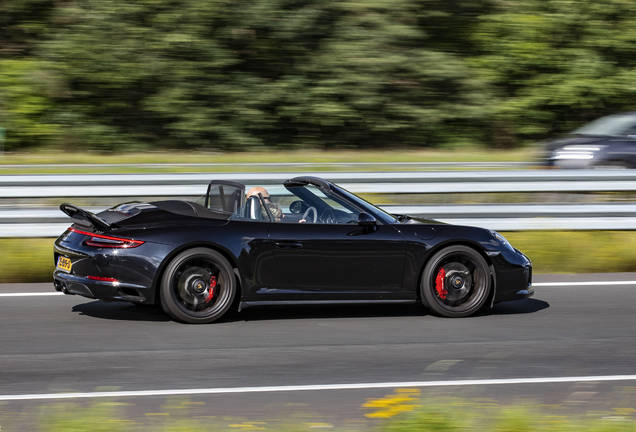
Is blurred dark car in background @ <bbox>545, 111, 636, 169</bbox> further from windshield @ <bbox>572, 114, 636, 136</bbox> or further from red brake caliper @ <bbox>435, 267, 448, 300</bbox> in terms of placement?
red brake caliper @ <bbox>435, 267, 448, 300</bbox>

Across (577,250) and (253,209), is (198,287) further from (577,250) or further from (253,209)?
(577,250)

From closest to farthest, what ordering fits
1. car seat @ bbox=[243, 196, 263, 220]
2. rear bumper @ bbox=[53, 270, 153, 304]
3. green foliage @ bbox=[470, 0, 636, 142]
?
rear bumper @ bbox=[53, 270, 153, 304], car seat @ bbox=[243, 196, 263, 220], green foliage @ bbox=[470, 0, 636, 142]

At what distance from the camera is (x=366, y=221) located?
6.54 meters

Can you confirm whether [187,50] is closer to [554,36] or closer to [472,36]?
[472,36]

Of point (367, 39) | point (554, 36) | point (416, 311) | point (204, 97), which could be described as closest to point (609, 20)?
point (554, 36)

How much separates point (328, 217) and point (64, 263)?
2.13 metres

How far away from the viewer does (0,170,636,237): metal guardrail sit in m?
8.65

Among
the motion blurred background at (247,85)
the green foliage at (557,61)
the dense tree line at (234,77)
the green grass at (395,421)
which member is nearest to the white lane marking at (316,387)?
the green grass at (395,421)

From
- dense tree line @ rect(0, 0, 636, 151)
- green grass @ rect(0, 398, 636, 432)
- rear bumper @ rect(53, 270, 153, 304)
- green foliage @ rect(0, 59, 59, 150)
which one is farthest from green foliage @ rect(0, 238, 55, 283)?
green foliage @ rect(0, 59, 59, 150)

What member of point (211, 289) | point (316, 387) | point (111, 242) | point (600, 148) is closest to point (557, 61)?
point (600, 148)

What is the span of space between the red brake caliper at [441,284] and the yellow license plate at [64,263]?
295cm

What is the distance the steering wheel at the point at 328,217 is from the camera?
21.8ft

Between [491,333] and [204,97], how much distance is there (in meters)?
14.2

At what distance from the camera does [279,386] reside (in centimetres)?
486
